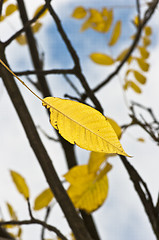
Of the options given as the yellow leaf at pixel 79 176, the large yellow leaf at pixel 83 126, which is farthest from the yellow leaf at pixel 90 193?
the large yellow leaf at pixel 83 126

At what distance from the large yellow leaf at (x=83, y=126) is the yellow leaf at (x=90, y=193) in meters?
0.26

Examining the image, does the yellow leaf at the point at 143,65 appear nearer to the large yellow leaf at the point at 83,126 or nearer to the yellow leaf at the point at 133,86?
the yellow leaf at the point at 133,86

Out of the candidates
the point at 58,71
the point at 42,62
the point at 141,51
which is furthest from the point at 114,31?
the point at 58,71

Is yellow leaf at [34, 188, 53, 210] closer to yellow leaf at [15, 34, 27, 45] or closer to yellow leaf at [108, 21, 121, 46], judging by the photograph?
yellow leaf at [108, 21, 121, 46]

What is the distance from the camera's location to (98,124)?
0.21 metres

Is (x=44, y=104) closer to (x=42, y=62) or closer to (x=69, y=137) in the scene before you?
(x=69, y=137)

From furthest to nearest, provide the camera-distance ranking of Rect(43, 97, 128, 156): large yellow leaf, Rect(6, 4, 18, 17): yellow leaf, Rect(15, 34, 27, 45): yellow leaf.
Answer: Rect(15, 34, 27, 45): yellow leaf
Rect(6, 4, 18, 17): yellow leaf
Rect(43, 97, 128, 156): large yellow leaf

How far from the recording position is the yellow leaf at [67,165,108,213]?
467mm

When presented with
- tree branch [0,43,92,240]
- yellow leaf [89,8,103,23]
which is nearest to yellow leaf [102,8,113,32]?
yellow leaf [89,8,103,23]

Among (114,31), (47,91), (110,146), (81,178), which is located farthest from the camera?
(47,91)

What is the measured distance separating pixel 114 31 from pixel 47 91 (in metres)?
0.28

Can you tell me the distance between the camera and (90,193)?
47 cm

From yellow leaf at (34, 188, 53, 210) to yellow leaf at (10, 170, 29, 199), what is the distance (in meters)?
0.05

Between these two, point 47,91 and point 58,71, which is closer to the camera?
point 58,71
